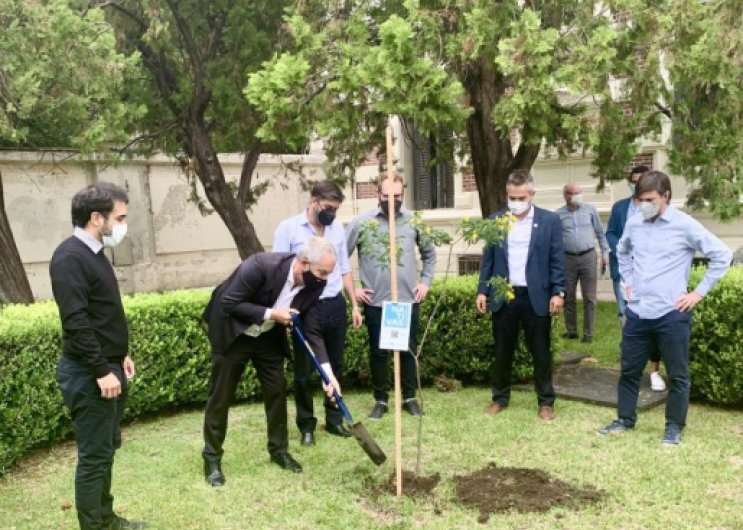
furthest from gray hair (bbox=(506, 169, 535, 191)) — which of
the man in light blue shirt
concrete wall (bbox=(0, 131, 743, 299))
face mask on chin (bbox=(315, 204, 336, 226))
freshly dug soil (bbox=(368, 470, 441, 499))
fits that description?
concrete wall (bbox=(0, 131, 743, 299))

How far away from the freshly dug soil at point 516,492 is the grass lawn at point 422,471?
68 mm

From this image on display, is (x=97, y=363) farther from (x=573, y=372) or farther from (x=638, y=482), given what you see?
(x=573, y=372)

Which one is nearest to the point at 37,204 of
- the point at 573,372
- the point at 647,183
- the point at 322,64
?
the point at 322,64

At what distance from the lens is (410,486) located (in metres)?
4.38

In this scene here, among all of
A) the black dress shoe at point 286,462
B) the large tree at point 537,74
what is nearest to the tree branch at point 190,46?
the large tree at point 537,74

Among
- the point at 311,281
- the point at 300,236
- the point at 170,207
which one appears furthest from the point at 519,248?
the point at 170,207

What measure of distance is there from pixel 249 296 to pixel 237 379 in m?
0.63

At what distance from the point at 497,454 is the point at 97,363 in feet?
9.34

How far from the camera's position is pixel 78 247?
11.5 ft

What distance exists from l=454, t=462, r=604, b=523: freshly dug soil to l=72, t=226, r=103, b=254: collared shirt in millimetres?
2486

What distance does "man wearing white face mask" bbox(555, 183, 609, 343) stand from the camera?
338 inches

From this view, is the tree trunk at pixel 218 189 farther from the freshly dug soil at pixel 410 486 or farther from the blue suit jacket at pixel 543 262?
the freshly dug soil at pixel 410 486

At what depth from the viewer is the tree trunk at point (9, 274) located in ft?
28.8

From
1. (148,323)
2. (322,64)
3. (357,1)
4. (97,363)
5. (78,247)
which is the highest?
(357,1)
